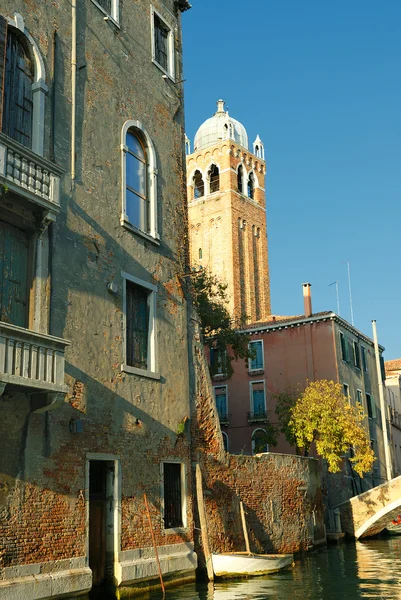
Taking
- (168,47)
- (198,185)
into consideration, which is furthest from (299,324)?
(198,185)

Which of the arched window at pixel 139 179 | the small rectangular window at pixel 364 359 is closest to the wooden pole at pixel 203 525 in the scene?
the arched window at pixel 139 179

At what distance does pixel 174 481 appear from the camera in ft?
46.9

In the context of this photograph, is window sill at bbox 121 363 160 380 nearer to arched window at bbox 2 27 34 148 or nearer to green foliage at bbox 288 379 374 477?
arched window at bbox 2 27 34 148

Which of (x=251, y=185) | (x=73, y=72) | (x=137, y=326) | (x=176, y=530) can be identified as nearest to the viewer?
(x=73, y=72)

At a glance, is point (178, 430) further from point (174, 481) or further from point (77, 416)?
point (77, 416)

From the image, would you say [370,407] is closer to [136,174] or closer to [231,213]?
[136,174]

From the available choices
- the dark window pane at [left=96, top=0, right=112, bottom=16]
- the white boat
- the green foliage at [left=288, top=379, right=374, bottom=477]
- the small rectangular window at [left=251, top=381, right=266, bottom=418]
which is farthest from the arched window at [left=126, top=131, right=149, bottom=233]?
the small rectangular window at [left=251, top=381, right=266, bottom=418]

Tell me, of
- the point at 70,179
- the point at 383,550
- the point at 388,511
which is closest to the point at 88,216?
the point at 70,179

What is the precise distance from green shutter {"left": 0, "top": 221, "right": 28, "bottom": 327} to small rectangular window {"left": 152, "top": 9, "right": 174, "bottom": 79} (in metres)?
7.00

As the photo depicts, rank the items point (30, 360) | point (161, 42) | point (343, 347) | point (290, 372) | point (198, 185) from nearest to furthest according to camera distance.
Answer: point (30, 360), point (161, 42), point (343, 347), point (290, 372), point (198, 185)

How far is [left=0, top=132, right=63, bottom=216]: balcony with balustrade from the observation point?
33.8 feet

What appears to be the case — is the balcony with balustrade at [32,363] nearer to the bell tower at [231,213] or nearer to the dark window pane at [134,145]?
the dark window pane at [134,145]

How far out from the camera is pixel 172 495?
1415cm

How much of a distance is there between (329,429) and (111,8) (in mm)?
15614
